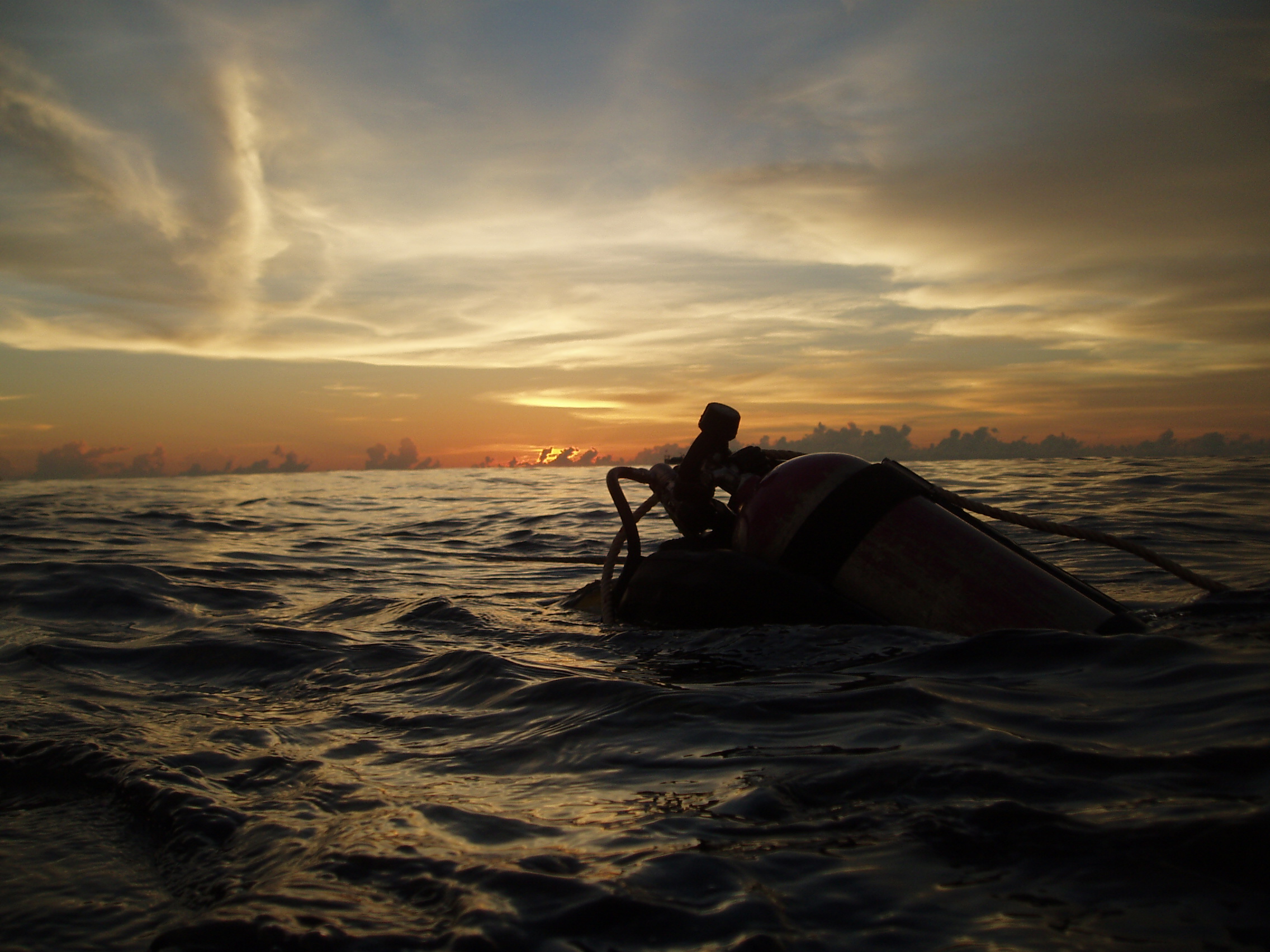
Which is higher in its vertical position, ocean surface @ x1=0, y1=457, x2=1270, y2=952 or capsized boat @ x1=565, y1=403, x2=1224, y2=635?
capsized boat @ x1=565, y1=403, x2=1224, y2=635

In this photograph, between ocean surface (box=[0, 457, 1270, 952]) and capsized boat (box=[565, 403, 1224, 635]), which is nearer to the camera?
ocean surface (box=[0, 457, 1270, 952])

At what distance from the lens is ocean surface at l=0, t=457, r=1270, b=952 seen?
1660 mm

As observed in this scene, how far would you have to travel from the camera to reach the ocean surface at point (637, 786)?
166 centimetres

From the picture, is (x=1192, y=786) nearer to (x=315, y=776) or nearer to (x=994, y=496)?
(x=315, y=776)

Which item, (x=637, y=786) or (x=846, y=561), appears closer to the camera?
(x=637, y=786)

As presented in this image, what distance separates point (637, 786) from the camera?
2.48 m

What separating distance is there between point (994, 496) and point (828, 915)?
15361 millimetres

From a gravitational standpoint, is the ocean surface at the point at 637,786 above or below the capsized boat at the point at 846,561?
below

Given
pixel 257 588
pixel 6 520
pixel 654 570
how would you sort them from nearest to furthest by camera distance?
1. pixel 654 570
2. pixel 257 588
3. pixel 6 520

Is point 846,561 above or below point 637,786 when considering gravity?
above

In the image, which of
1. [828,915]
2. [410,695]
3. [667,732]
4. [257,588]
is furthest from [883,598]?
[257,588]

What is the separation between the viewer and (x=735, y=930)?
1595mm

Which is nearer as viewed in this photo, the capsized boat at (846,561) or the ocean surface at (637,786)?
the ocean surface at (637,786)

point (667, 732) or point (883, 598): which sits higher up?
point (883, 598)
